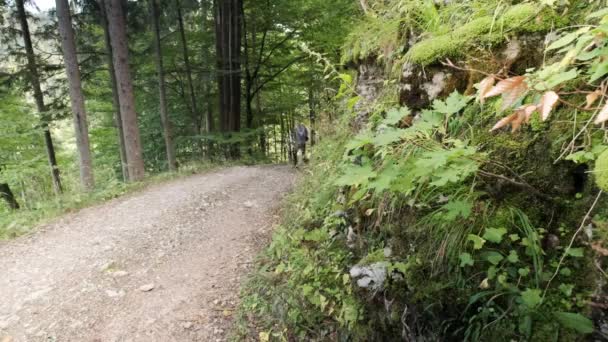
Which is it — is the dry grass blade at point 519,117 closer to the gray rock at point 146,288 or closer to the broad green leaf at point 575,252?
the broad green leaf at point 575,252

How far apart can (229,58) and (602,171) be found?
12.7 metres

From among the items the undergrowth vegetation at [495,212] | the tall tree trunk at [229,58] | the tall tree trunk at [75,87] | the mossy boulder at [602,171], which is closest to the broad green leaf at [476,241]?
the undergrowth vegetation at [495,212]

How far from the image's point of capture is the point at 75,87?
322 inches

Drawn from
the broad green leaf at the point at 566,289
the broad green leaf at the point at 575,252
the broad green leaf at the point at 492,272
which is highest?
the broad green leaf at the point at 575,252

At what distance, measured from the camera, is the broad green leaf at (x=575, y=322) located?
1.24 m

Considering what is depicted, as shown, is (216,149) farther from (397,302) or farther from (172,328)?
(397,302)

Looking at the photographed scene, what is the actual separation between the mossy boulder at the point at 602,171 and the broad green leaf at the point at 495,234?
443 millimetres

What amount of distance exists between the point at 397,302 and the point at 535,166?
3.46 ft

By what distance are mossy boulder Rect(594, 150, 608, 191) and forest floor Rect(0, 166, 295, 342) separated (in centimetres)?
314

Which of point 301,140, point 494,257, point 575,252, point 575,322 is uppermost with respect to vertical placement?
point 575,252

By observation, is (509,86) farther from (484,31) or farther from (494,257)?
(484,31)

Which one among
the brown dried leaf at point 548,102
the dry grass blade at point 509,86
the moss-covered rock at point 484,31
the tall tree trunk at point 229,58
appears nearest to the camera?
the brown dried leaf at point 548,102

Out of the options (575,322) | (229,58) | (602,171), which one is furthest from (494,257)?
(229,58)

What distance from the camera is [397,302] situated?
6.38 feet
